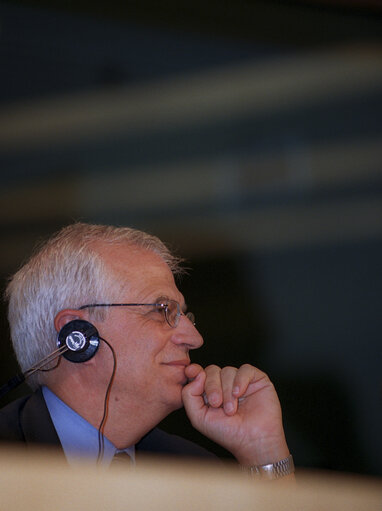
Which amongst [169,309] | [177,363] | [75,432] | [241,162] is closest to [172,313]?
[169,309]

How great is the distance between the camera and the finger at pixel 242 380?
5.22 feet

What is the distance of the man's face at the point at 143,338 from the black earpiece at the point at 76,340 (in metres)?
0.07

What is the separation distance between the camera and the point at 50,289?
160cm

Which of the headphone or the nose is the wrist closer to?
the nose

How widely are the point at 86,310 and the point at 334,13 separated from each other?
1710mm

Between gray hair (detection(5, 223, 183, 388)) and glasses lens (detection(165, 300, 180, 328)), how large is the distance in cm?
15

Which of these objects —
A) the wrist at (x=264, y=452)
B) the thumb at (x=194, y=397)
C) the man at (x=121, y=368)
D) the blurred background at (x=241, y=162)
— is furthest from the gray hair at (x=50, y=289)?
the blurred background at (x=241, y=162)

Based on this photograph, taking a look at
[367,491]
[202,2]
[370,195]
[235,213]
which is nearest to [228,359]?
[235,213]

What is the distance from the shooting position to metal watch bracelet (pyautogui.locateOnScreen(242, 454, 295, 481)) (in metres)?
1.48

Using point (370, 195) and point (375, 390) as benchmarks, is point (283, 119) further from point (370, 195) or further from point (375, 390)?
point (375, 390)

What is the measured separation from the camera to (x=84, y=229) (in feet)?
5.61

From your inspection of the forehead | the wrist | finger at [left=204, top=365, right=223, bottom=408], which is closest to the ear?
the forehead

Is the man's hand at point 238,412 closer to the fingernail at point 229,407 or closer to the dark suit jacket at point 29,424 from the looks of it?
the fingernail at point 229,407

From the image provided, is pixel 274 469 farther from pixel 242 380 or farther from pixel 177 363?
pixel 177 363
